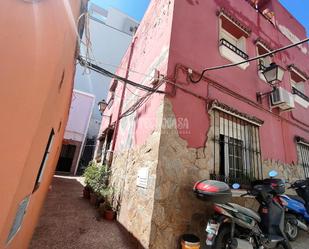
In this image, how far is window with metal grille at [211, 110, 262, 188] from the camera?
4.30 metres

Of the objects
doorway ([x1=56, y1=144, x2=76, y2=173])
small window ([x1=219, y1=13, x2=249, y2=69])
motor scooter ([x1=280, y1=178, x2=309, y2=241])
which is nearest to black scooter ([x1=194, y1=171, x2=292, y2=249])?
motor scooter ([x1=280, y1=178, x2=309, y2=241])

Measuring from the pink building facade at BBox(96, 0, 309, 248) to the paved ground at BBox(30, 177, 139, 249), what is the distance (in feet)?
1.08

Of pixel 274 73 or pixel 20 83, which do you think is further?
pixel 274 73

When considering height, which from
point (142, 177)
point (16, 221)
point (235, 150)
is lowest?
point (16, 221)

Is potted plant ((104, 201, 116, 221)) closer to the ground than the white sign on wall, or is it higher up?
closer to the ground

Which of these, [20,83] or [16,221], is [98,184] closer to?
[16,221]

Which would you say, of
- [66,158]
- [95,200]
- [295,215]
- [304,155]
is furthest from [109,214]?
[66,158]

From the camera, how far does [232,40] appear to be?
602cm

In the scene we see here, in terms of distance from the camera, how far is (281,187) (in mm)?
3707

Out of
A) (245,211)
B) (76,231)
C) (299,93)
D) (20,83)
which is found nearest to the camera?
(20,83)

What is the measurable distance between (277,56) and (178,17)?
4.81 meters

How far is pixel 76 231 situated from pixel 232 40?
21.8 ft

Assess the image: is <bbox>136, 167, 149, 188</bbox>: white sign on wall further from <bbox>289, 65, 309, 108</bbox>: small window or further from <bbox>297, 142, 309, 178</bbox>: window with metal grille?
<bbox>289, 65, 309, 108</bbox>: small window

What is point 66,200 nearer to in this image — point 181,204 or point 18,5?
point 181,204
